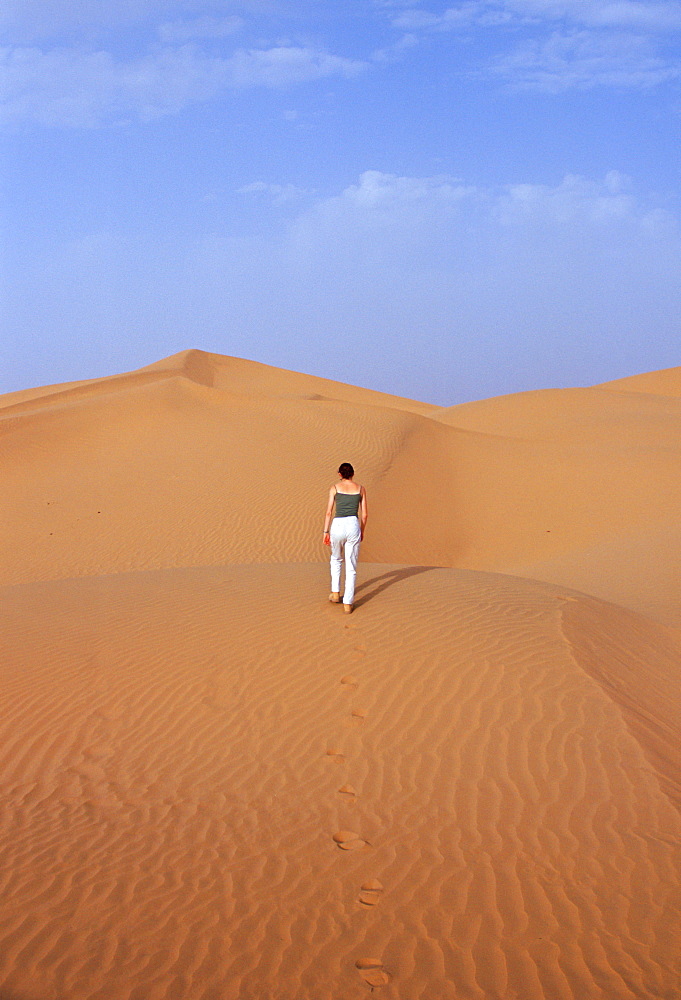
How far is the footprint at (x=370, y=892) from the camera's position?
4.48 meters

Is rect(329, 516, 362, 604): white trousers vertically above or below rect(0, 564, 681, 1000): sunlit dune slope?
above

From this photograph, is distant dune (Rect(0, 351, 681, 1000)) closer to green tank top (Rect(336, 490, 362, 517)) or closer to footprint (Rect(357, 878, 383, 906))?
footprint (Rect(357, 878, 383, 906))

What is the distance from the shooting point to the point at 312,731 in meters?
6.77

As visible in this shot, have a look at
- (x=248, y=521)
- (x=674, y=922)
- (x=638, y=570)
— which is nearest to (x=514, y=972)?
(x=674, y=922)

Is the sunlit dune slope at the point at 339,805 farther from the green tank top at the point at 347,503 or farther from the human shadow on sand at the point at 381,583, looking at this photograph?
the green tank top at the point at 347,503

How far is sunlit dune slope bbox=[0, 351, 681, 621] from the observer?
17.3 m

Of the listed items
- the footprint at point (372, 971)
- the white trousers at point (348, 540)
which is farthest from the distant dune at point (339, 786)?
the white trousers at point (348, 540)

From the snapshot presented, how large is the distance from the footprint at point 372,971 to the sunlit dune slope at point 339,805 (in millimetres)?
13

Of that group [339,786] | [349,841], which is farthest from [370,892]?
[339,786]

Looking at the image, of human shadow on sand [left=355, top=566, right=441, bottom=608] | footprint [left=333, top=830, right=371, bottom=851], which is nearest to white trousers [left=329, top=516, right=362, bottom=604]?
human shadow on sand [left=355, top=566, right=441, bottom=608]

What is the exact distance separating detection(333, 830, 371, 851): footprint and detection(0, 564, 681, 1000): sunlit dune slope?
0.08 feet

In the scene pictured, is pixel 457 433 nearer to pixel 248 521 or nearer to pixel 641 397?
pixel 248 521

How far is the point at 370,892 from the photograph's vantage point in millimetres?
4562

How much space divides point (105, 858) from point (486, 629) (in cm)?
496
